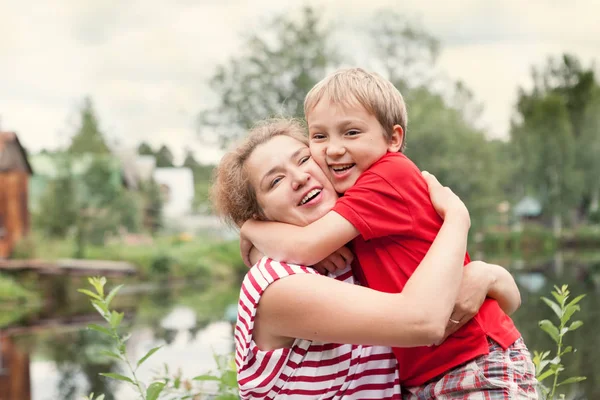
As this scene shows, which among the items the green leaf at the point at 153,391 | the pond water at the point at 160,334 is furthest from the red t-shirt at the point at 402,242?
the pond water at the point at 160,334

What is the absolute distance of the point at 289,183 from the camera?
5.33 ft

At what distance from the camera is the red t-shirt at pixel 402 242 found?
154cm

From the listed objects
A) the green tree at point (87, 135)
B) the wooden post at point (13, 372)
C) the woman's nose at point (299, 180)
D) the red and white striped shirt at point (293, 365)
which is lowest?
the red and white striped shirt at point (293, 365)

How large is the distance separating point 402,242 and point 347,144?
10.7 inches

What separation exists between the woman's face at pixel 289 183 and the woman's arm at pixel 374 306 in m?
0.22

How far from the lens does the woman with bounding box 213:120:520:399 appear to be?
55.2 inches

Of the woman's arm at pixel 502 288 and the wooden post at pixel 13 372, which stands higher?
A: the wooden post at pixel 13 372

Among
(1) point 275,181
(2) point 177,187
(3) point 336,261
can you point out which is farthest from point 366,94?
(2) point 177,187

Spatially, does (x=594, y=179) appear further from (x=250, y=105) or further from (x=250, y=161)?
(x=250, y=161)

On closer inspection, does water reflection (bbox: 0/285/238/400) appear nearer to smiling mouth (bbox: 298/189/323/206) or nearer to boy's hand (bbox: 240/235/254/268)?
boy's hand (bbox: 240/235/254/268)

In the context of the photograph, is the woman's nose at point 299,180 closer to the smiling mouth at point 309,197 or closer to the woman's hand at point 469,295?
the smiling mouth at point 309,197

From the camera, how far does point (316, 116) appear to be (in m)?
1.73

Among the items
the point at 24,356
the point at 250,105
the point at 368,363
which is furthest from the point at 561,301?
the point at 250,105

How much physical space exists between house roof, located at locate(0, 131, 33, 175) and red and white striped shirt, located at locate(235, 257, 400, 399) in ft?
76.9
